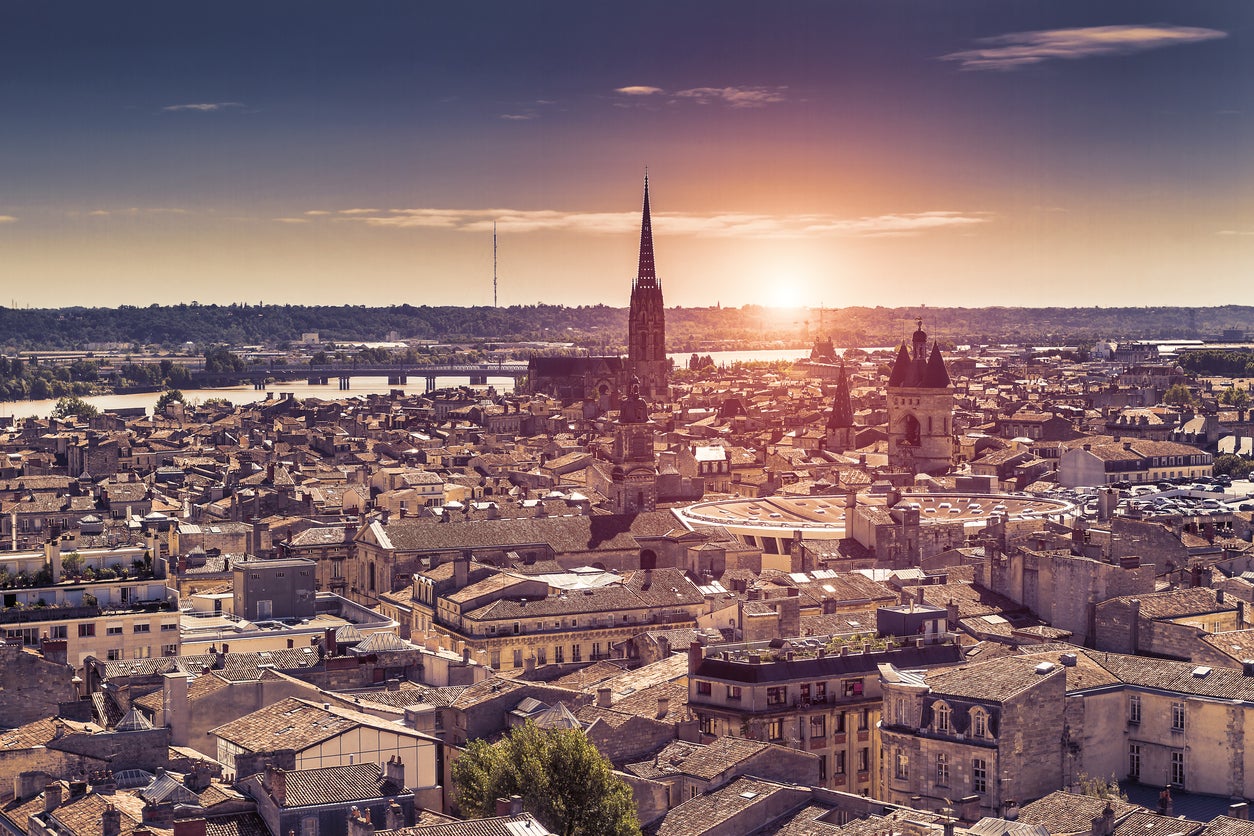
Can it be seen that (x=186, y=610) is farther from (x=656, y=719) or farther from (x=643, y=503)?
(x=643, y=503)

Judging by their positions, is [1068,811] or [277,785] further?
[1068,811]

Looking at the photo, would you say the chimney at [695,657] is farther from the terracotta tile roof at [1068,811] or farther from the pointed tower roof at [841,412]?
the pointed tower roof at [841,412]

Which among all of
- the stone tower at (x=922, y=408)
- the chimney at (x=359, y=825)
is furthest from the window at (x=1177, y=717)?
the stone tower at (x=922, y=408)

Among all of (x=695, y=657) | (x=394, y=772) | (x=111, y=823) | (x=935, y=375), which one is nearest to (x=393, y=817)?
(x=394, y=772)

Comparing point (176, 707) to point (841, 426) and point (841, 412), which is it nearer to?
point (841, 426)

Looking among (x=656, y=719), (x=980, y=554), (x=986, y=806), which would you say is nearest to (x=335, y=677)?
(x=656, y=719)

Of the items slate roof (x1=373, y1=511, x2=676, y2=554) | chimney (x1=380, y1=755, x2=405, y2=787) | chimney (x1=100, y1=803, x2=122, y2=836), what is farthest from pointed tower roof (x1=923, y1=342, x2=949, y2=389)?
chimney (x1=100, y1=803, x2=122, y2=836)
